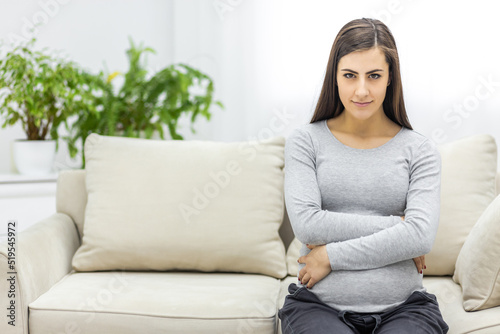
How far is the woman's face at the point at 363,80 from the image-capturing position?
137 centimetres

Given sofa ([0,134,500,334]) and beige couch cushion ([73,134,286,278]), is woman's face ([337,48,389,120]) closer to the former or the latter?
sofa ([0,134,500,334])

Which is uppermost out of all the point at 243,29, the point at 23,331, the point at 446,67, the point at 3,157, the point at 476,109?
the point at 243,29

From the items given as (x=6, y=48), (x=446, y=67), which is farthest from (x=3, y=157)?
(x=446, y=67)

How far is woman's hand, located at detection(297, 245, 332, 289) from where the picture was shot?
132cm

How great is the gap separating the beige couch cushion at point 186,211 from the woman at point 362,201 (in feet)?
1.42

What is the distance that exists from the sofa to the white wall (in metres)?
0.44

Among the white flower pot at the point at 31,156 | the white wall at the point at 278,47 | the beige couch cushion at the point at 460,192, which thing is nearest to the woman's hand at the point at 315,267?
the beige couch cushion at the point at 460,192

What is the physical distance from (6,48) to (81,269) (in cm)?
156

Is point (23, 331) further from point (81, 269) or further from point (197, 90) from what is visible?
point (197, 90)

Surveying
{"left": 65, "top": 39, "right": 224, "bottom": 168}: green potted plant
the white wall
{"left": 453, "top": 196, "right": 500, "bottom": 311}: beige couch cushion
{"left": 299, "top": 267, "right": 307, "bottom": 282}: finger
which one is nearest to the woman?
{"left": 299, "top": 267, "right": 307, "bottom": 282}: finger

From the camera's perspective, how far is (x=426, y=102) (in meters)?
2.40

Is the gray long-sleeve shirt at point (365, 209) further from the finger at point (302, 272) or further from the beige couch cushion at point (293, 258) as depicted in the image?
the beige couch cushion at point (293, 258)

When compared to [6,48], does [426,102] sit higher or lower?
lower

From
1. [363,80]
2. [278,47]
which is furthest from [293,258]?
[278,47]
